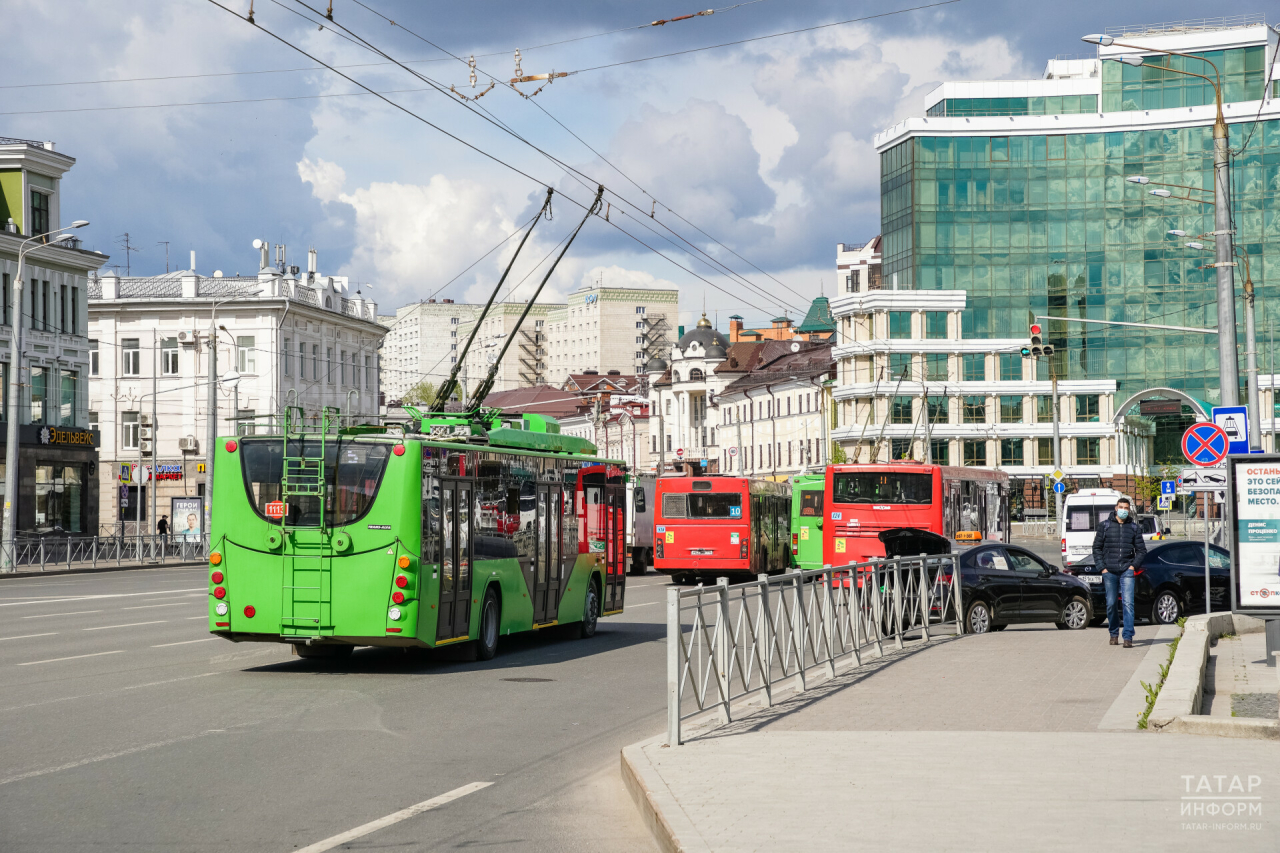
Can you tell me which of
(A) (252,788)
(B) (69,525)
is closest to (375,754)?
(A) (252,788)

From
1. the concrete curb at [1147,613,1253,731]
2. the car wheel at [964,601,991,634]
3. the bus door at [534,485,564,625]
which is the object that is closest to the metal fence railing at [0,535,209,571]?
the bus door at [534,485,564,625]

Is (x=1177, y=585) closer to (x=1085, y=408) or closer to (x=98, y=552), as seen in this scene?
(x=98, y=552)

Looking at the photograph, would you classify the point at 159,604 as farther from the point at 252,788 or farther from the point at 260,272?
the point at 260,272

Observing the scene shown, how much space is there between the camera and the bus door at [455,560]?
651 inches

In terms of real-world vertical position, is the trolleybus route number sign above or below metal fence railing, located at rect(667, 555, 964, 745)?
above

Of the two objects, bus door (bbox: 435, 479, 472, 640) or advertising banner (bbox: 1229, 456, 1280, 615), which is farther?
bus door (bbox: 435, 479, 472, 640)

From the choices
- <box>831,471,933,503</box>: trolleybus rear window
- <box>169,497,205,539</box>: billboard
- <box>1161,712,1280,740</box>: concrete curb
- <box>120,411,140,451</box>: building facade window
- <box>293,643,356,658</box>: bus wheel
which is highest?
<box>120,411,140,451</box>: building facade window

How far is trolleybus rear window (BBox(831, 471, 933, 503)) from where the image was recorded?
116 ft

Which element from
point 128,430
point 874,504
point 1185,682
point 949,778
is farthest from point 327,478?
point 128,430

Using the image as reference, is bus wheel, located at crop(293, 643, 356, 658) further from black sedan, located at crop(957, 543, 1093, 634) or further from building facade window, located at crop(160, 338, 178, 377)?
building facade window, located at crop(160, 338, 178, 377)

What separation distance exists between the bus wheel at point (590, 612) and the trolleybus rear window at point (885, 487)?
14.4 m

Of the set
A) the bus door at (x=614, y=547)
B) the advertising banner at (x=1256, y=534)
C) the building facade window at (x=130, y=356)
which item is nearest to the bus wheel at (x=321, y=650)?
the bus door at (x=614, y=547)

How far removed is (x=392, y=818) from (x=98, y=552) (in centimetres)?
4655

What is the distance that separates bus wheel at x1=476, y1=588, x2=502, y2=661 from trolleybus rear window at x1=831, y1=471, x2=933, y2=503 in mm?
18360
